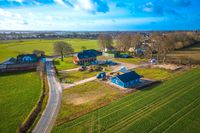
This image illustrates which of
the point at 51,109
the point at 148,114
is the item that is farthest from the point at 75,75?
the point at 148,114

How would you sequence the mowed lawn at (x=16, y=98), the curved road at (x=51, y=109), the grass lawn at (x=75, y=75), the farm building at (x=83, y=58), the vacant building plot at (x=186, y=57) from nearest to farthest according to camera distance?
1. the curved road at (x=51, y=109)
2. the mowed lawn at (x=16, y=98)
3. the grass lawn at (x=75, y=75)
4. the vacant building plot at (x=186, y=57)
5. the farm building at (x=83, y=58)

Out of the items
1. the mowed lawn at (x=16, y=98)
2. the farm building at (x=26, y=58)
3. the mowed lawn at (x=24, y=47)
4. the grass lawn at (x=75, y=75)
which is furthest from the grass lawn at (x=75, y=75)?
the mowed lawn at (x=24, y=47)

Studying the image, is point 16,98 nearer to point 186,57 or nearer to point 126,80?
point 126,80

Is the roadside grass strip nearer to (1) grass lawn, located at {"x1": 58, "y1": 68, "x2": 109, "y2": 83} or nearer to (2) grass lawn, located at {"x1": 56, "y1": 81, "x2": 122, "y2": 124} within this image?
(2) grass lawn, located at {"x1": 56, "y1": 81, "x2": 122, "y2": 124}

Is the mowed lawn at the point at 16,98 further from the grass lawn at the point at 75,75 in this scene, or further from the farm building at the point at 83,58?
the farm building at the point at 83,58

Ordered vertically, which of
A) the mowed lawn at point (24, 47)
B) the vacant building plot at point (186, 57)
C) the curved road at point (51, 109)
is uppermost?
the mowed lawn at point (24, 47)

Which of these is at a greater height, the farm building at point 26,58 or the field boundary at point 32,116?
the farm building at point 26,58
